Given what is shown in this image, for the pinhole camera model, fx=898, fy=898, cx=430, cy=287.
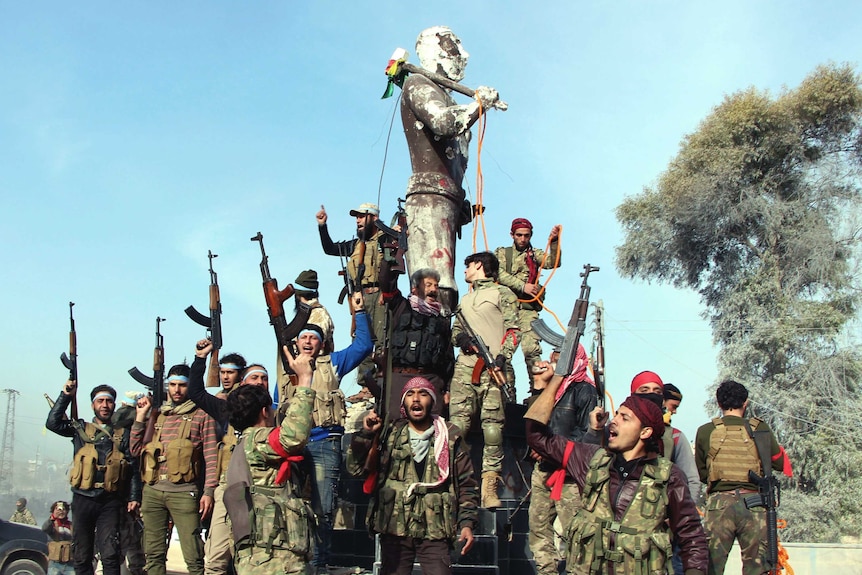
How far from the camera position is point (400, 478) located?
17.9 feet

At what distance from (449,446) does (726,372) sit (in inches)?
799

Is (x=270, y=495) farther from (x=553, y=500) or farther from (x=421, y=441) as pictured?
(x=553, y=500)

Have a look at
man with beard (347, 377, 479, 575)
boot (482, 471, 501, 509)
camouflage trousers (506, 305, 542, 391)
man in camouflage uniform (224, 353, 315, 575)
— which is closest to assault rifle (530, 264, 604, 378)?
man with beard (347, 377, 479, 575)

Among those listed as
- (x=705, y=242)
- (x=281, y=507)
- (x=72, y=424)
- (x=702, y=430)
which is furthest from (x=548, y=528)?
(x=705, y=242)

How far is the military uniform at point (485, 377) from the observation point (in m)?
7.57

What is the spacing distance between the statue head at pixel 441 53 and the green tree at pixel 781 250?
1663 centimetres

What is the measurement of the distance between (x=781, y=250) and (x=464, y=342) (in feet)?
64.2

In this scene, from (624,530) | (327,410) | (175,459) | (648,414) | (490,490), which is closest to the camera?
(624,530)

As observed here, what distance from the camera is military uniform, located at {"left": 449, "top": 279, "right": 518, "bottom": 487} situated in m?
7.57

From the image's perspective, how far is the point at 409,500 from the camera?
538 cm

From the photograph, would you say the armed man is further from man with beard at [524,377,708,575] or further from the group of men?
man with beard at [524,377,708,575]

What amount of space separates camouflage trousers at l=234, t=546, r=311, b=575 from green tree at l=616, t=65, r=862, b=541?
19797mm

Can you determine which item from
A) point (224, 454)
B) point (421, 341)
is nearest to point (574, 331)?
point (421, 341)

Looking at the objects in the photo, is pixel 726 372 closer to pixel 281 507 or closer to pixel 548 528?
pixel 548 528
